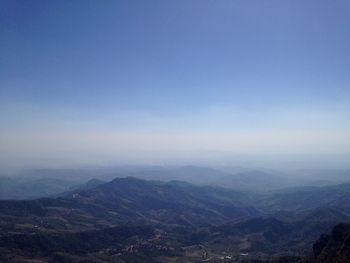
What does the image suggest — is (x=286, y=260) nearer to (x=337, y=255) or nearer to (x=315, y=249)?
(x=315, y=249)

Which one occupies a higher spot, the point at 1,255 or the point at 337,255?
the point at 337,255

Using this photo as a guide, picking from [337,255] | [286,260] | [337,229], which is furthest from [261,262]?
[337,255]

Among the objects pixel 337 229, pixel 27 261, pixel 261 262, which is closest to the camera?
pixel 337 229

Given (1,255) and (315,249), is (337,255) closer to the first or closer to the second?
(315,249)

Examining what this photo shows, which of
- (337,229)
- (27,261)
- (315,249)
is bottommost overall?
(27,261)

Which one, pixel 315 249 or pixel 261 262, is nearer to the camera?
pixel 315 249

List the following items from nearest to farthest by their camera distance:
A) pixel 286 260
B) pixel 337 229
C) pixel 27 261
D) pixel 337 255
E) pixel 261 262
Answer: pixel 337 255
pixel 337 229
pixel 286 260
pixel 261 262
pixel 27 261

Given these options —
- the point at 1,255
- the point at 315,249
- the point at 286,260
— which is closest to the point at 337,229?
the point at 315,249
